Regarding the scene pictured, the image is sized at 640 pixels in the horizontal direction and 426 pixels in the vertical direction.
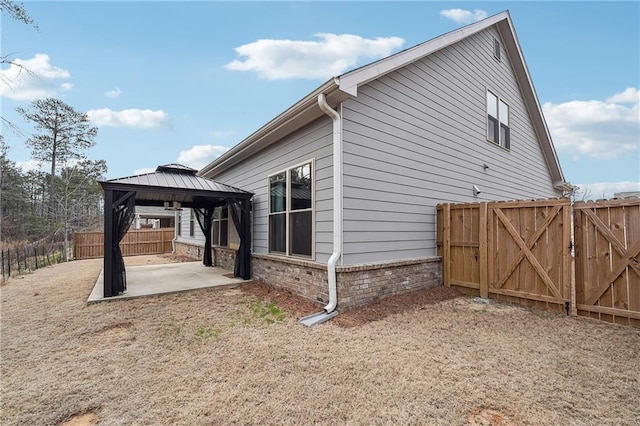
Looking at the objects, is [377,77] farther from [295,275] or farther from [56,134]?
[56,134]

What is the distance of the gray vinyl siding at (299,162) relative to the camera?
520 cm

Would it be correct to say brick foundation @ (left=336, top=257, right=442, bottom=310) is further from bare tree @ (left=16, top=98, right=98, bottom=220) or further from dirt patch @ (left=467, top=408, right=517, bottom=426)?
bare tree @ (left=16, top=98, right=98, bottom=220)

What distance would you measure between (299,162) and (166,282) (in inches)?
180

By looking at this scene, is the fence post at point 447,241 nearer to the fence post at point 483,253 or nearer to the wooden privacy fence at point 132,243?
the fence post at point 483,253

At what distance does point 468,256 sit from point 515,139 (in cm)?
557

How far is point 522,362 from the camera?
317 cm

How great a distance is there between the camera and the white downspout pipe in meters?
A: 4.81

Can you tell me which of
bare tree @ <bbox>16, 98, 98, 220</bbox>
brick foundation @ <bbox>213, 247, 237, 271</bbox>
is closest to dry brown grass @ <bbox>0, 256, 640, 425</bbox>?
brick foundation @ <bbox>213, 247, 237, 271</bbox>

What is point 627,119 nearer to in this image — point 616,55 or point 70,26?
point 616,55

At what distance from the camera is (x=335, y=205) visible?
4953 millimetres

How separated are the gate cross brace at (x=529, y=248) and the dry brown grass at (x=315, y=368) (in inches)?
25.4

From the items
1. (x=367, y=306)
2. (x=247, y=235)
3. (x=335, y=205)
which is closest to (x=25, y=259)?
(x=247, y=235)

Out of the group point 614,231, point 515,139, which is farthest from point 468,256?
point 515,139

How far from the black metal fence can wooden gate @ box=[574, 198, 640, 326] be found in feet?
43.9
